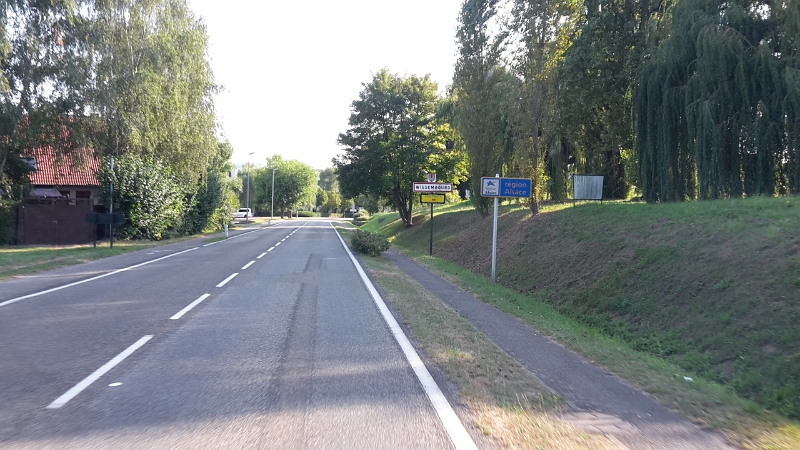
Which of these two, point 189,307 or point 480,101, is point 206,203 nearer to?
point 480,101

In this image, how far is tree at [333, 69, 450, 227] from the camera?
42375 millimetres

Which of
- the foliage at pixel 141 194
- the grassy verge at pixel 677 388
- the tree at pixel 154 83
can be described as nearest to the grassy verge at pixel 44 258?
the foliage at pixel 141 194

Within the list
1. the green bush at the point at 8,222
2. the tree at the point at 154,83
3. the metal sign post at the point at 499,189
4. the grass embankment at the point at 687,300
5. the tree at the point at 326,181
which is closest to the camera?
the grass embankment at the point at 687,300

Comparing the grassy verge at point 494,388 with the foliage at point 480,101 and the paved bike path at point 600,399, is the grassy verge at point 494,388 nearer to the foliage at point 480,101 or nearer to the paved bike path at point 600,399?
the paved bike path at point 600,399

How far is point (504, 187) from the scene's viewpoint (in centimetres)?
1839

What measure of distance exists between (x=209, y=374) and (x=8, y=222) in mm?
27663

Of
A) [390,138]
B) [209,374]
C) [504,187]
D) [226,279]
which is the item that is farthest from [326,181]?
[209,374]

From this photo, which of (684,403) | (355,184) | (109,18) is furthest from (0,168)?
(684,403)

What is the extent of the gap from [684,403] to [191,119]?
3256 cm

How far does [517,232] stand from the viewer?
76.3ft

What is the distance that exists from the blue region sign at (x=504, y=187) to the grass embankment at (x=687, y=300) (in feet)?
6.55

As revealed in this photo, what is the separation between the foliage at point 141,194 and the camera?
30672 millimetres

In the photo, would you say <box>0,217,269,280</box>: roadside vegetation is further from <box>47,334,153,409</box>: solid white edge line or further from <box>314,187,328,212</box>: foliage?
<box>314,187,328,212</box>: foliage

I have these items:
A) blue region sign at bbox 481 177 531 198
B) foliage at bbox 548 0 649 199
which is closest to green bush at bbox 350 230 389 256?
blue region sign at bbox 481 177 531 198
